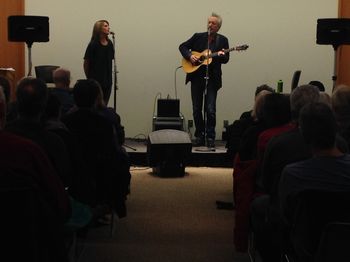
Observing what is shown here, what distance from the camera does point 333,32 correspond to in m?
7.80

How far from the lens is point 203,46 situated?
27.5ft

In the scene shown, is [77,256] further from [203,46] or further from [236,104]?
[236,104]

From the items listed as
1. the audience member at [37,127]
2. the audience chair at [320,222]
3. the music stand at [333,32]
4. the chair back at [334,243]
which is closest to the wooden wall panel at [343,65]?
the music stand at [333,32]

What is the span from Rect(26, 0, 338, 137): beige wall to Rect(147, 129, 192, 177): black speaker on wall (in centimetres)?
245

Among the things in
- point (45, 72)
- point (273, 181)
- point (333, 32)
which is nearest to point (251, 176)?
point (273, 181)

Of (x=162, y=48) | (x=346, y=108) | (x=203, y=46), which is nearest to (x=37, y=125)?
(x=346, y=108)

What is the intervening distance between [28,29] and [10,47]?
2.00m

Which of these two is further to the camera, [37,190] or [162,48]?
[162,48]

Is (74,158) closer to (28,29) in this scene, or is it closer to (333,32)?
(28,29)

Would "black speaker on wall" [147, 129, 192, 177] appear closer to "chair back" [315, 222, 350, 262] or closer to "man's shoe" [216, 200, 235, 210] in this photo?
"man's shoe" [216, 200, 235, 210]

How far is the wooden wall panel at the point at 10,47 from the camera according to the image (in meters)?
9.56

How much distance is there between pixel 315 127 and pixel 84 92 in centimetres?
191

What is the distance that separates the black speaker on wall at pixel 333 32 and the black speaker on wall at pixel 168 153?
2.07 meters

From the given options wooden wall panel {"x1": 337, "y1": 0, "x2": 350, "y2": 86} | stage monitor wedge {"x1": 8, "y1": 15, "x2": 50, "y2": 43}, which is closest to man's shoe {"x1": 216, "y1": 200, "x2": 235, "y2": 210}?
stage monitor wedge {"x1": 8, "y1": 15, "x2": 50, "y2": 43}
